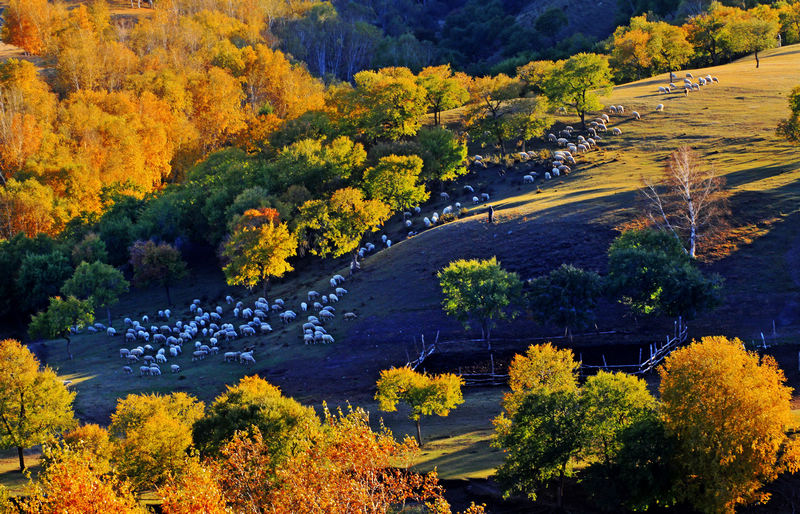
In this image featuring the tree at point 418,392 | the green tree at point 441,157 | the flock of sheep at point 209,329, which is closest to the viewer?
the tree at point 418,392

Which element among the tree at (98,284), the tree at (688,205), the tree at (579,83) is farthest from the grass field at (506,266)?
the tree at (579,83)

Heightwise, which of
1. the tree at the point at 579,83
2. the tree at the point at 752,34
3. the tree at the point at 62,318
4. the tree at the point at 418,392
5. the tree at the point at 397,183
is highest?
the tree at the point at 752,34

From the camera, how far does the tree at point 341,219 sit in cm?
7994

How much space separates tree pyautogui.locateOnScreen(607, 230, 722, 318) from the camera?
5222 cm

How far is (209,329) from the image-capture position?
7188cm

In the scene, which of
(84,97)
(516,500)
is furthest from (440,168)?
(84,97)

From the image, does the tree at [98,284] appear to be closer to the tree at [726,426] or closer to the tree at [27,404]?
the tree at [27,404]

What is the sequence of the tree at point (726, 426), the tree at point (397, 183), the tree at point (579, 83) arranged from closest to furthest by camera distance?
1. the tree at point (726, 426)
2. the tree at point (397, 183)
3. the tree at point (579, 83)

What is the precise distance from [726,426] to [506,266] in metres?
33.0

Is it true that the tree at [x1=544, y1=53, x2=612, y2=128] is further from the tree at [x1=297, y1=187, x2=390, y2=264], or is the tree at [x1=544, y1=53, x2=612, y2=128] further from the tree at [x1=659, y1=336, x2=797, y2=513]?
the tree at [x1=659, y1=336, x2=797, y2=513]

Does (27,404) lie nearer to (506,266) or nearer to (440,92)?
(506,266)

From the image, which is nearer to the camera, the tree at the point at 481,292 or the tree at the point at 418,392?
the tree at the point at 418,392

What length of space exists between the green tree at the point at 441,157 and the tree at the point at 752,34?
198 feet

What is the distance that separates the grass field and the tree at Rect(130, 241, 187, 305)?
2.94 meters
